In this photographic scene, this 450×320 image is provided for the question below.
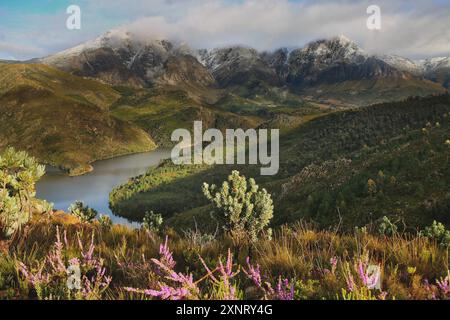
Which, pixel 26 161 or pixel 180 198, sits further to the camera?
pixel 180 198

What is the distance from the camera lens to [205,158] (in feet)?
389

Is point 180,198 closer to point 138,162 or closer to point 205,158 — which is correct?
point 205,158

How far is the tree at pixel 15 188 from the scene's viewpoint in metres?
7.07

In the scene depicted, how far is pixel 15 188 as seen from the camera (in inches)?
306

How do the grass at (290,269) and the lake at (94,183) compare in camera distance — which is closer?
the grass at (290,269)

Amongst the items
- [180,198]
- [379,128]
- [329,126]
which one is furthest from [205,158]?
[379,128]

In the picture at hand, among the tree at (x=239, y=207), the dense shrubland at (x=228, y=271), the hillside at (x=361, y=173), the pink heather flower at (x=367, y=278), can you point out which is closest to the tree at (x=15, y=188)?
the dense shrubland at (x=228, y=271)

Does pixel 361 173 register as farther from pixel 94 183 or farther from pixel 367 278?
pixel 94 183

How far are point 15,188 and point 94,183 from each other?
126812mm

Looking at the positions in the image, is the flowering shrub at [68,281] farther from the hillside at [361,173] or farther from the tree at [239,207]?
the tree at [239,207]

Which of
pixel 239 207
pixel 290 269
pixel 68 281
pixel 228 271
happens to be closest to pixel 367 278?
pixel 228 271

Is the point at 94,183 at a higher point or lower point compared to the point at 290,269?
lower

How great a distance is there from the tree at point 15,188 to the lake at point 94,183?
71.5m
